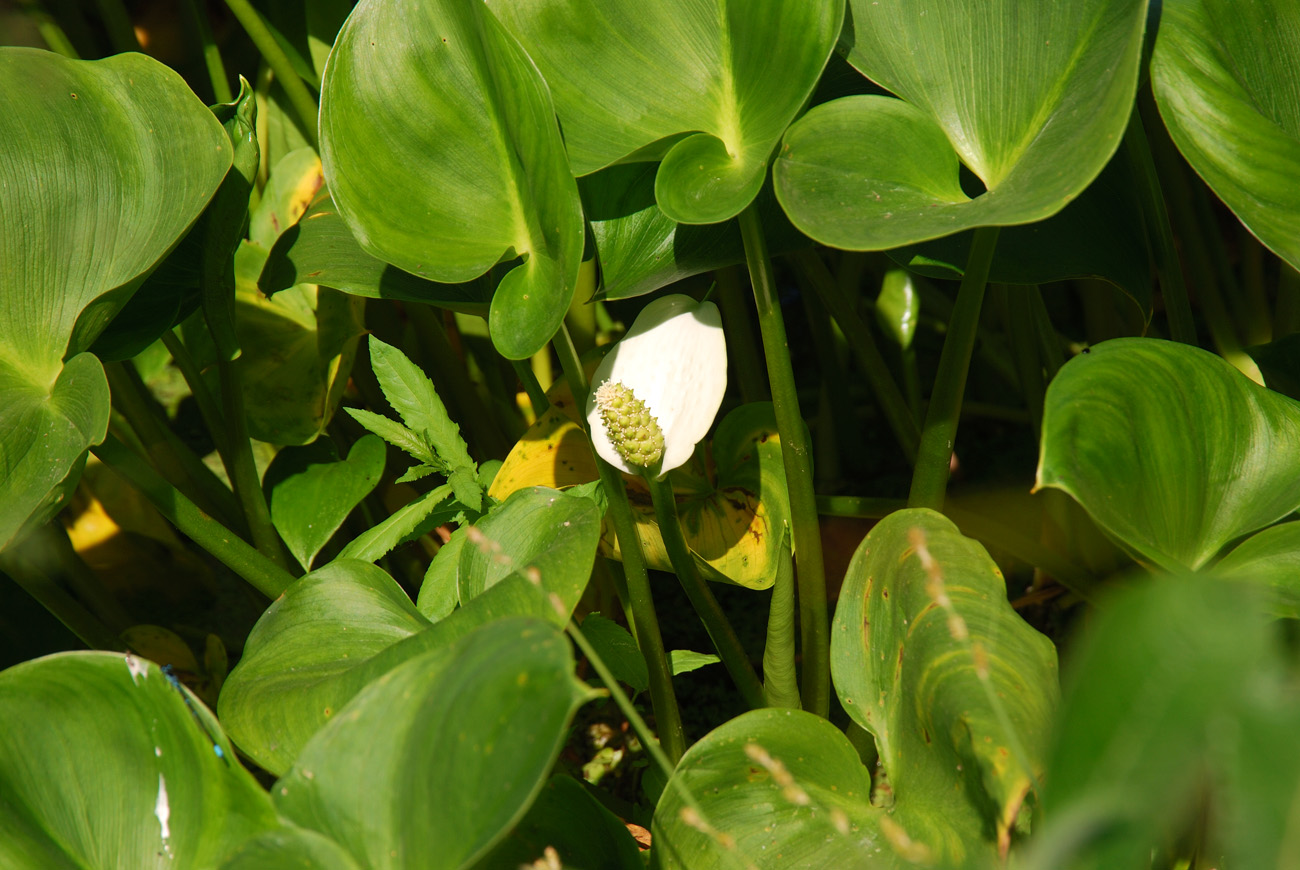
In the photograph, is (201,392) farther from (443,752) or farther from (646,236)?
(443,752)

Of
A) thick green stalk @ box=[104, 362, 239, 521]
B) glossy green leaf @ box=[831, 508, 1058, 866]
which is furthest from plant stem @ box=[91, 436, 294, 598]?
glossy green leaf @ box=[831, 508, 1058, 866]

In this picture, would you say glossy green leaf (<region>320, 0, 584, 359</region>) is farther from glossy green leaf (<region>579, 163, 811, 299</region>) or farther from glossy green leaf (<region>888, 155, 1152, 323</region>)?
glossy green leaf (<region>888, 155, 1152, 323</region>)

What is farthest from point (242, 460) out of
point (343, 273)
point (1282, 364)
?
point (1282, 364)

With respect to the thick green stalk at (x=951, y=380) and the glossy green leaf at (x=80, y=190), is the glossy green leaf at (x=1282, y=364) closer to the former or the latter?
the thick green stalk at (x=951, y=380)

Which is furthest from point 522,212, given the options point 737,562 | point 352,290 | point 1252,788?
point 1252,788

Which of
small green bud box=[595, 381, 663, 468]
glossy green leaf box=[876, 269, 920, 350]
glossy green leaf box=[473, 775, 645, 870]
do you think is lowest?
glossy green leaf box=[473, 775, 645, 870]

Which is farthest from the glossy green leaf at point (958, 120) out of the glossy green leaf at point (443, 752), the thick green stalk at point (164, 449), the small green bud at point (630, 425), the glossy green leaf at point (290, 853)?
the thick green stalk at point (164, 449)
